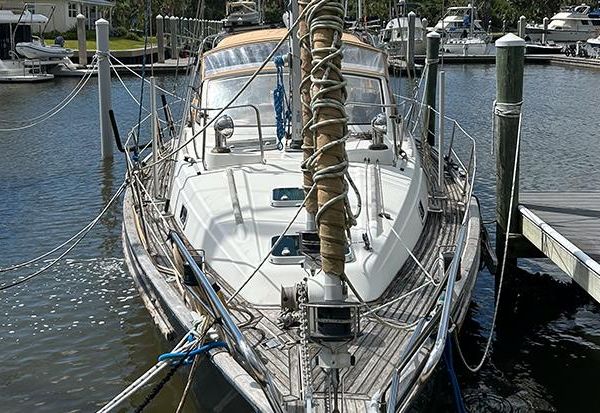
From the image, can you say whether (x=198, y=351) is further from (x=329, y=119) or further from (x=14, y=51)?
(x=14, y=51)

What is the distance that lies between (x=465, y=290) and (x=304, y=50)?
297 centimetres

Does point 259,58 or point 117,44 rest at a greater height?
point 117,44

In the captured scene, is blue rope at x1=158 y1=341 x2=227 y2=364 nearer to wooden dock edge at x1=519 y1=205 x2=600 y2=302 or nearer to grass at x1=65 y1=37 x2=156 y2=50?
wooden dock edge at x1=519 y1=205 x2=600 y2=302

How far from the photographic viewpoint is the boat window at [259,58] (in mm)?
10594

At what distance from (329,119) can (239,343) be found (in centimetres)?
164

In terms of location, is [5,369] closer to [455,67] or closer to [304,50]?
[304,50]

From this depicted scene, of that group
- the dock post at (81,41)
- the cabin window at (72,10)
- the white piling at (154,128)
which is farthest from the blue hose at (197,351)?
the cabin window at (72,10)

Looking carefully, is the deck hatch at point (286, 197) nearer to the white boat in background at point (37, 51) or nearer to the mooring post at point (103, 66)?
the mooring post at point (103, 66)

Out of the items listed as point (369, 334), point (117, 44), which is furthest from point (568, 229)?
point (117, 44)

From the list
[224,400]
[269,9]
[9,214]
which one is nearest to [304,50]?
[224,400]

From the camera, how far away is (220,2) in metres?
50.5

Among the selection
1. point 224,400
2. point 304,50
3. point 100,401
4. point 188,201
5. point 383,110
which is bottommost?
point 100,401

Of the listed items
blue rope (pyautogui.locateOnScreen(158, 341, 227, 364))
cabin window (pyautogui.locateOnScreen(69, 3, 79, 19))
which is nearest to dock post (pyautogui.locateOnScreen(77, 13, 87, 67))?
cabin window (pyautogui.locateOnScreen(69, 3, 79, 19))

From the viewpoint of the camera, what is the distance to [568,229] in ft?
31.0
